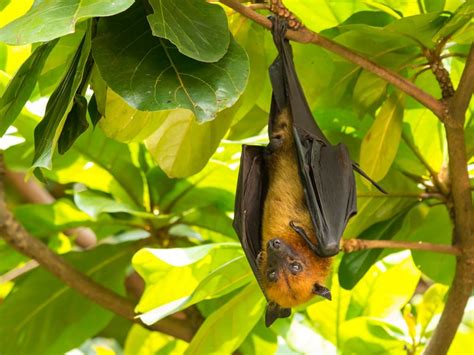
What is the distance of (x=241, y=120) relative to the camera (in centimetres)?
227

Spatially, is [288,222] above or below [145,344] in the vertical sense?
above

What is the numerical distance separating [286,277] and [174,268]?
0.26m

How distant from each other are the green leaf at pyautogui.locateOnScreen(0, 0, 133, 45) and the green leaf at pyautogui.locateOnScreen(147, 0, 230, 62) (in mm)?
128

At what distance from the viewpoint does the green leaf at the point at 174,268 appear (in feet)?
6.80

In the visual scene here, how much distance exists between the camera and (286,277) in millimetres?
2082

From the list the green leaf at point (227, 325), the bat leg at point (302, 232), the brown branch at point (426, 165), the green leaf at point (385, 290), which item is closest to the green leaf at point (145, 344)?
the green leaf at point (385, 290)

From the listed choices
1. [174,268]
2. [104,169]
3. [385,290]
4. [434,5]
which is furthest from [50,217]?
[434,5]

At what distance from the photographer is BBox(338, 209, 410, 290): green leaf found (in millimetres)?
2213

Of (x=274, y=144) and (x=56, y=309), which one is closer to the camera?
(x=274, y=144)

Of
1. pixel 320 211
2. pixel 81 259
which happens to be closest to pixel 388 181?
pixel 320 211

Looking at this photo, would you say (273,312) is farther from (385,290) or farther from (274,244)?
(385,290)

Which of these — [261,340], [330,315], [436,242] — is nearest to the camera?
[436,242]

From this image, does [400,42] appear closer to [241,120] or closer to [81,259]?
[241,120]

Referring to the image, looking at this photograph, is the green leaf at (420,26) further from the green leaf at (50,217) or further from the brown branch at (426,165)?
the green leaf at (50,217)
